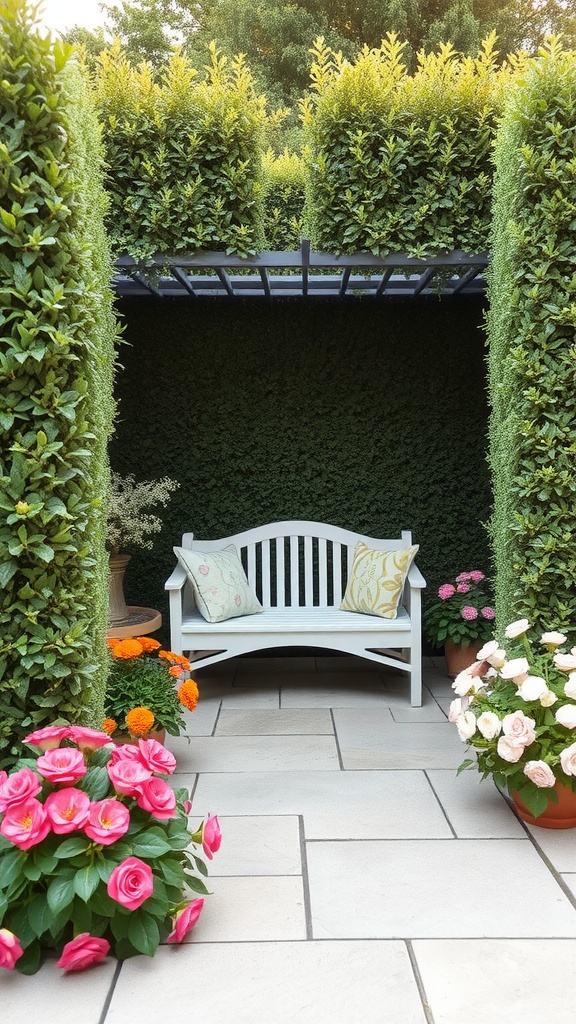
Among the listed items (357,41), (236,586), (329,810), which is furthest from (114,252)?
(357,41)

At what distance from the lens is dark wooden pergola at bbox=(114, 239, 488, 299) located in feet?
12.1

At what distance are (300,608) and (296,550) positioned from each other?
13.5 inches

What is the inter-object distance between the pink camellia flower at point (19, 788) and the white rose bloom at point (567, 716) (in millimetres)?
Answer: 1626

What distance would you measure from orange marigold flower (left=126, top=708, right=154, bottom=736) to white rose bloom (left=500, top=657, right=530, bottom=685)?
4.25 feet

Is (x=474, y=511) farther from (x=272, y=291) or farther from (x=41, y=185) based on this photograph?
(x=41, y=185)

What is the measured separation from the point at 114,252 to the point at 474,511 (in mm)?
2661

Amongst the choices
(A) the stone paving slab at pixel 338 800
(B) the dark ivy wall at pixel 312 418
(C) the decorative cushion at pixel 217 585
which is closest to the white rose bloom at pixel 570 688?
(A) the stone paving slab at pixel 338 800

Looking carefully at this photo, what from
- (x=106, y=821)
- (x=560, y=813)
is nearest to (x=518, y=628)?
(x=560, y=813)

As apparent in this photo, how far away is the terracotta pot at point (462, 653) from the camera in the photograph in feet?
15.2

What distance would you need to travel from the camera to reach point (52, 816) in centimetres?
205

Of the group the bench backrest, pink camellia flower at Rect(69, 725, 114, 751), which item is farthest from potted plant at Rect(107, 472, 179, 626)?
pink camellia flower at Rect(69, 725, 114, 751)

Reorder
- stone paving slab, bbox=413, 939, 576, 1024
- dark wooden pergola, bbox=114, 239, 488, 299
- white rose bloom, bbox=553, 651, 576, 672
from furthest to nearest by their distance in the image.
Answer: dark wooden pergola, bbox=114, 239, 488, 299
white rose bloom, bbox=553, 651, 576, 672
stone paving slab, bbox=413, 939, 576, 1024

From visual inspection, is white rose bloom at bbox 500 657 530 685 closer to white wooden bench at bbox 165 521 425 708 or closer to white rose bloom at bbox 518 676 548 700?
white rose bloom at bbox 518 676 548 700

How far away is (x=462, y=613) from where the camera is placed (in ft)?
15.1
